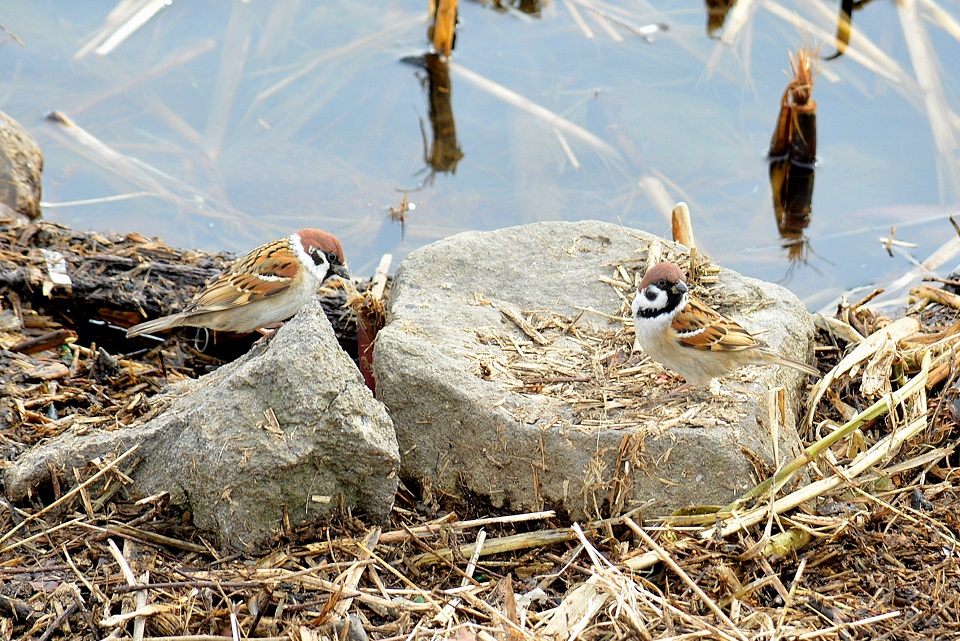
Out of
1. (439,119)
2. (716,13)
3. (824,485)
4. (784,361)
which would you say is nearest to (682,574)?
(824,485)

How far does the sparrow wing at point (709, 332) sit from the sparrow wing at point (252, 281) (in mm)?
2284

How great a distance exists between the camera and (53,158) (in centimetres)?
923

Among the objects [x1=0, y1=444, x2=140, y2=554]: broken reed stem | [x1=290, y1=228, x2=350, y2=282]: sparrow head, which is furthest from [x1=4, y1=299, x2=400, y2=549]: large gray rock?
[x1=290, y1=228, x2=350, y2=282]: sparrow head

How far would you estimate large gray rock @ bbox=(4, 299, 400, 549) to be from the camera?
411 centimetres

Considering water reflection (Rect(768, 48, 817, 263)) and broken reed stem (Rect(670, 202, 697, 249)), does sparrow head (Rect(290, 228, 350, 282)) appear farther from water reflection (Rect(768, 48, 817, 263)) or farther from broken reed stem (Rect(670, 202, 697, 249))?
water reflection (Rect(768, 48, 817, 263))

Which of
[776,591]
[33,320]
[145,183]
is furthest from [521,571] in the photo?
[145,183]

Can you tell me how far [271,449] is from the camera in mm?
4086

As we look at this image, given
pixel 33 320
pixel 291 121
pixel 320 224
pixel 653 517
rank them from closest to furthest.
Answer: pixel 653 517 < pixel 33 320 < pixel 320 224 < pixel 291 121

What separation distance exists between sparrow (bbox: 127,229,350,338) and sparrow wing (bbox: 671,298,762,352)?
6.76 ft

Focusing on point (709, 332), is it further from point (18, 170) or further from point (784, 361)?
point (18, 170)

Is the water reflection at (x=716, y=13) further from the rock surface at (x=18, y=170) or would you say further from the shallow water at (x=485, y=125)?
the rock surface at (x=18, y=170)

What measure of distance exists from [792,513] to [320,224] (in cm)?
529

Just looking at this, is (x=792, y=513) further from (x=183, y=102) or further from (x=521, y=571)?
(x=183, y=102)

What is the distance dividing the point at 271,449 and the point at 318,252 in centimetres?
222
